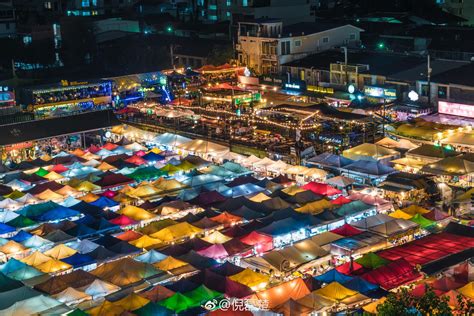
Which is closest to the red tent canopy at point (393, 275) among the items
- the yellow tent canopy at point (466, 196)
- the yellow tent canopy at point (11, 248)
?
the yellow tent canopy at point (466, 196)

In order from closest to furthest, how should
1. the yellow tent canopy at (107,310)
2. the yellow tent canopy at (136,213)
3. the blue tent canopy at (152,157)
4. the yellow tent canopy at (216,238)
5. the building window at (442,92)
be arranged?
the yellow tent canopy at (107,310) < the yellow tent canopy at (216,238) < the yellow tent canopy at (136,213) < the blue tent canopy at (152,157) < the building window at (442,92)

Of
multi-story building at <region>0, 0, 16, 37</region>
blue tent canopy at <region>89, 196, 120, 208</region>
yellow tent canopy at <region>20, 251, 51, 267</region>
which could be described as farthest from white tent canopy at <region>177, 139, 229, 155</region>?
multi-story building at <region>0, 0, 16, 37</region>

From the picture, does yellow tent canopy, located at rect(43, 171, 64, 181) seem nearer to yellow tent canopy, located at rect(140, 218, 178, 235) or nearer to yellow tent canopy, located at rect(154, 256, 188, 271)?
yellow tent canopy, located at rect(140, 218, 178, 235)

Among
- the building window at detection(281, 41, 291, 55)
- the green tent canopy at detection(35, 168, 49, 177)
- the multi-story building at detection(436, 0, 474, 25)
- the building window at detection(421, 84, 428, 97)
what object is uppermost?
the multi-story building at detection(436, 0, 474, 25)

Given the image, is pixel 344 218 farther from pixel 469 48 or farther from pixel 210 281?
pixel 469 48

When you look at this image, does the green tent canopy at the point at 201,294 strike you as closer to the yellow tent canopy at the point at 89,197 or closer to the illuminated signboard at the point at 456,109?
the yellow tent canopy at the point at 89,197

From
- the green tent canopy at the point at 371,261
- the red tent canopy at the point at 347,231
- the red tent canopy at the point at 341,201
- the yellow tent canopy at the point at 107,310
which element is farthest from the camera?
the red tent canopy at the point at 341,201

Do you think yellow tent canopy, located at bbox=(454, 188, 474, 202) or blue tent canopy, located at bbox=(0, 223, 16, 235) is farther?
yellow tent canopy, located at bbox=(454, 188, 474, 202)

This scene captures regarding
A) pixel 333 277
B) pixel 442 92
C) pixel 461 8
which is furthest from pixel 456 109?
pixel 461 8
